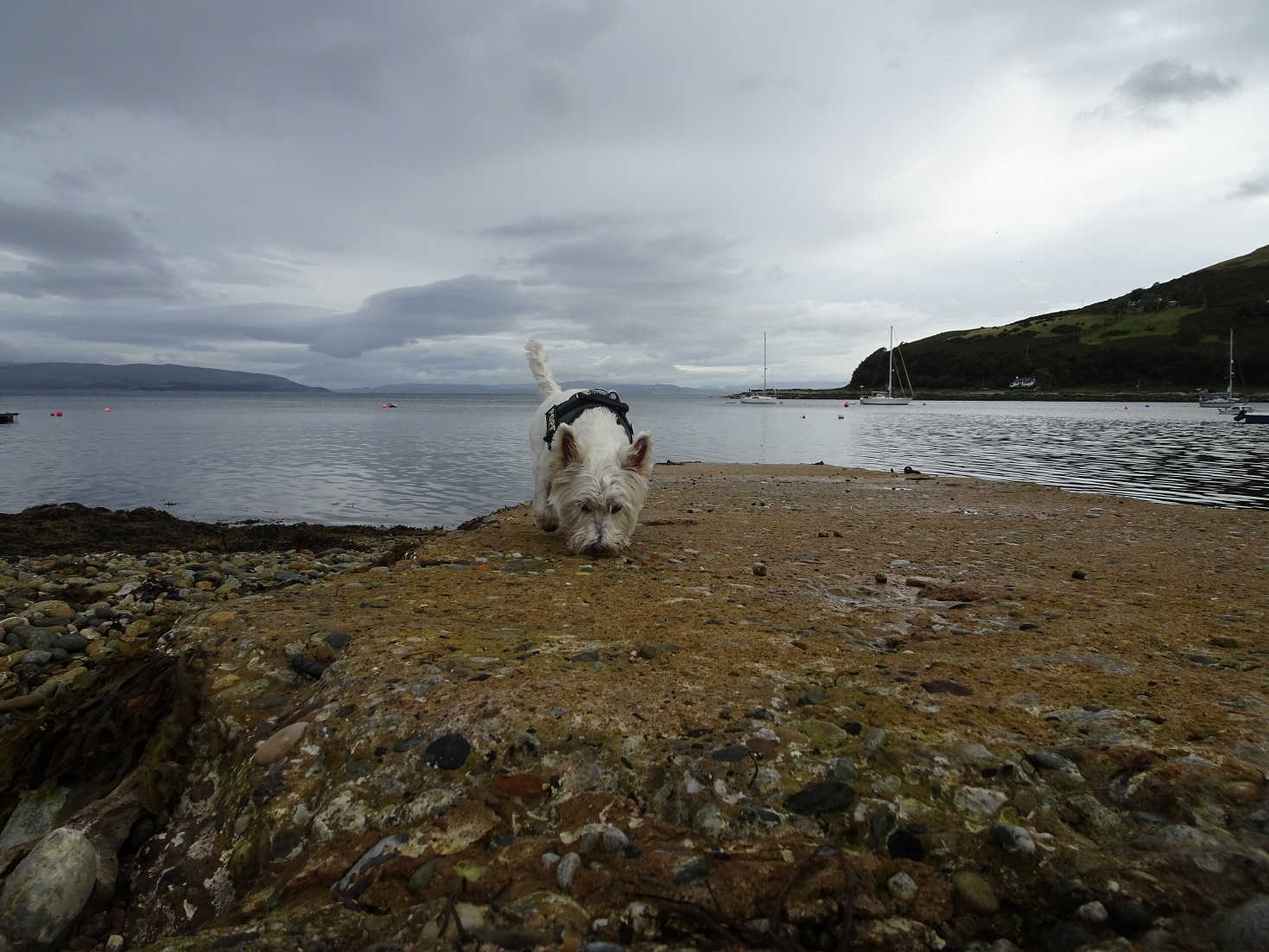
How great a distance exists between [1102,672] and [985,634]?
35.1 inches

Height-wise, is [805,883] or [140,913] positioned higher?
[805,883]

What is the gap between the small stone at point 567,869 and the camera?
1846mm

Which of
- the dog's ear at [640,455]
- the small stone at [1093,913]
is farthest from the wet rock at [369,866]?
the dog's ear at [640,455]

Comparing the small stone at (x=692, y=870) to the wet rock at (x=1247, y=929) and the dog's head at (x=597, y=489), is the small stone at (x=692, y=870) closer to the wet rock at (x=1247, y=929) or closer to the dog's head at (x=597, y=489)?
the wet rock at (x=1247, y=929)

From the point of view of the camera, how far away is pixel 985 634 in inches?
161

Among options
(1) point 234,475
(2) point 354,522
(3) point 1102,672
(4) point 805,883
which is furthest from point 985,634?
(1) point 234,475

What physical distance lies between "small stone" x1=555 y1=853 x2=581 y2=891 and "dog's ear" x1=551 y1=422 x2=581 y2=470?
4.78 m

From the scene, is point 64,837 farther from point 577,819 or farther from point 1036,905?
point 1036,905

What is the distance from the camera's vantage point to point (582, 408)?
7.59 metres

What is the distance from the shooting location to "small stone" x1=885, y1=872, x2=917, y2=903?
5.74ft

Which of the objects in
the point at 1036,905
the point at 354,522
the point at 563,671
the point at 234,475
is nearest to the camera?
the point at 1036,905

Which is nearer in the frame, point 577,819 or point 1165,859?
point 1165,859

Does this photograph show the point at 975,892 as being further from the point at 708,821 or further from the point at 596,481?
the point at 596,481

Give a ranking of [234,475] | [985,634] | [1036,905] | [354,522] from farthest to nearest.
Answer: [234,475] < [354,522] < [985,634] < [1036,905]
